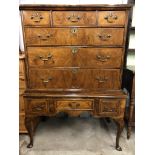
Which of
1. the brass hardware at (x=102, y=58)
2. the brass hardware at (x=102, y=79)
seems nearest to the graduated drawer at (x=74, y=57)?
the brass hardware at (x=102, y=58)

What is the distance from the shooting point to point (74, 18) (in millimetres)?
1534

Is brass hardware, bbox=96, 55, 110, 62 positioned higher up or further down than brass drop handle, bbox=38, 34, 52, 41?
further down

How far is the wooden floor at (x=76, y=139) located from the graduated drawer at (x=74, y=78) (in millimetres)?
693

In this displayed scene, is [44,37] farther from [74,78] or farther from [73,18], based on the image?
[74,78]

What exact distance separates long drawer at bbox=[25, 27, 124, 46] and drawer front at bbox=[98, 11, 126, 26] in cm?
5

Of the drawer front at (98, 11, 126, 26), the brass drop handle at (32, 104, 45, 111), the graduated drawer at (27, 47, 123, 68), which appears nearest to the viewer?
the drawer front at (98, 11, 126, 26)

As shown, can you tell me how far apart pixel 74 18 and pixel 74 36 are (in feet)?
0.51

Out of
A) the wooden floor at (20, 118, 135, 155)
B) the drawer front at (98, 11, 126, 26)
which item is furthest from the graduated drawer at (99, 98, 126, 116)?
the drawer front at (98, 11, 126, 26)

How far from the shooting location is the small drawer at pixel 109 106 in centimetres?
168

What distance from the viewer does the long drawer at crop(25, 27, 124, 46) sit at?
1.56 m

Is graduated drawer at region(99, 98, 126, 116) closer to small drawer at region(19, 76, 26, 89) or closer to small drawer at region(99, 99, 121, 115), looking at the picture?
small drawer at region(99, 99, 121, 115)

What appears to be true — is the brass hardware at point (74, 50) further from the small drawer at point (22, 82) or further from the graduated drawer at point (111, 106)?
the small drawer at point (22, 82)
